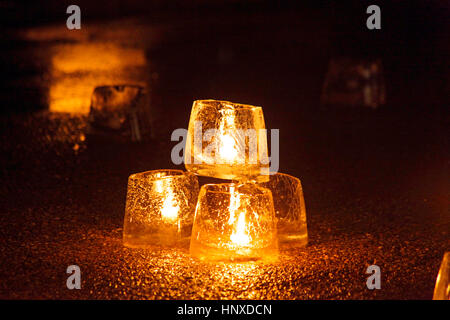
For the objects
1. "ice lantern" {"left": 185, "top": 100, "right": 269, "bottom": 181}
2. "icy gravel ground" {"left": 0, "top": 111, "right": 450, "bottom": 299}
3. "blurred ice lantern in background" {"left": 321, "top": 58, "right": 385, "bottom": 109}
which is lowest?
"icy gravel ground" {"left": 0, "top": 111, "right": 450, "bottom": 299}

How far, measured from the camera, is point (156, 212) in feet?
6.33

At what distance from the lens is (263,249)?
5.94 feet

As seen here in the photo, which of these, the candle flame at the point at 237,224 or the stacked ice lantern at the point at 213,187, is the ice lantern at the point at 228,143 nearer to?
the stacked ice lantern at the point at 213,187

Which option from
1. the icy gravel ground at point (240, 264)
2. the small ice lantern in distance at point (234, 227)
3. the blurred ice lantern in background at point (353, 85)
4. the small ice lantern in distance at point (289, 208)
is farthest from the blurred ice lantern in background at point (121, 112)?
the small ice lantern in distance at point (234, 227)

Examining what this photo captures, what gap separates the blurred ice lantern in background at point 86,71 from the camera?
174 inches

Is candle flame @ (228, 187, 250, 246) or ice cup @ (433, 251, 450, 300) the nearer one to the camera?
ice cup @ (433, 251, 450, 300)

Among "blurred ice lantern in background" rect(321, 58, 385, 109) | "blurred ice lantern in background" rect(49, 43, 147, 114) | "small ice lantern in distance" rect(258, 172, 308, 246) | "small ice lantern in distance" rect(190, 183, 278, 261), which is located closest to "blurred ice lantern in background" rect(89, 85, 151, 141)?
"blurred ice lantern in background" rect(49, 43, 147, 114)

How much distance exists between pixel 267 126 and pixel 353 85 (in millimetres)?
963

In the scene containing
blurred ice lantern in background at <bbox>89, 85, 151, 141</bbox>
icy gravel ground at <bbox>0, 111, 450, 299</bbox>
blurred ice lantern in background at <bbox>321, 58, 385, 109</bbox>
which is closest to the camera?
icy gravel ground at <bbox>0, 111, 450, 299</bbox>

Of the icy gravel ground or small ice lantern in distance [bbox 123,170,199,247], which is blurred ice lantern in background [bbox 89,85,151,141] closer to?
the icy gravel ground

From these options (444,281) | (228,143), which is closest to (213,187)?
(228,143)

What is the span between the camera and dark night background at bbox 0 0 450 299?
1.71 metres

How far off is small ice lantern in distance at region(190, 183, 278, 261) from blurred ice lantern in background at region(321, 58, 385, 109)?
269 centimetres
